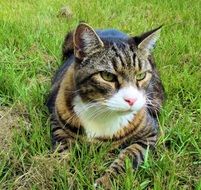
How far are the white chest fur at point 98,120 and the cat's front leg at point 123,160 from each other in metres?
0.12

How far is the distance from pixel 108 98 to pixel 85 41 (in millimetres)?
289

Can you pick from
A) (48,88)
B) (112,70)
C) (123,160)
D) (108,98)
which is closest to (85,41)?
(112,70)

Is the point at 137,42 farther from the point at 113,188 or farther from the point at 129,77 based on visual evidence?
the point at 113,188

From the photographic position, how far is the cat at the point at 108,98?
2.17 m

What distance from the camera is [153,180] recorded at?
84.4 inches

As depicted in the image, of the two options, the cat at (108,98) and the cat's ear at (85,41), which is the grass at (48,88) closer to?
the cat at (108,98)

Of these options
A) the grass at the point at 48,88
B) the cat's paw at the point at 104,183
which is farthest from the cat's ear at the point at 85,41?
the cat's paw at the point at 104,183

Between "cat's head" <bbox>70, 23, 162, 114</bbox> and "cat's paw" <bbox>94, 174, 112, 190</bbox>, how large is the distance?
31cm

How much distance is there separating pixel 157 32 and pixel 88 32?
14.3 inches

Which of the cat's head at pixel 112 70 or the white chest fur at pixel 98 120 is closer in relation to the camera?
the cat's head at pixel 112 70

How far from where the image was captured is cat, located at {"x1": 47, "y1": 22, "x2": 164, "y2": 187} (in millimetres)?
2170

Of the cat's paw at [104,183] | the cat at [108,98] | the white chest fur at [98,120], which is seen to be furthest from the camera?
the white chest fur at [98,120]

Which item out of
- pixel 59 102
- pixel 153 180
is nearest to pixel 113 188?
pixel 153 180

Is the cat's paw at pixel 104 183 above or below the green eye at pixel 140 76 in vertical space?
below
